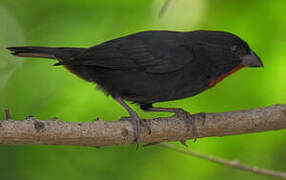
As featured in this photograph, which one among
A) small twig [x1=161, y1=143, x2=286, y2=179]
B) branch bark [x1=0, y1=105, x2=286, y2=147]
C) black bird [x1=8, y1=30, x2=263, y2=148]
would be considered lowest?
small twig [x1=161, y1=143, x2=286, y2=179]

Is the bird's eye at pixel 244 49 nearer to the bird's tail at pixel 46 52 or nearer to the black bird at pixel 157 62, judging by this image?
the black bird at pixel 157 62

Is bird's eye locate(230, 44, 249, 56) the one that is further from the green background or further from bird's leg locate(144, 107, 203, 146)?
bird's leg locate(144, 107, 203, 146)

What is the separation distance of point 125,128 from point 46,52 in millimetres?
1333

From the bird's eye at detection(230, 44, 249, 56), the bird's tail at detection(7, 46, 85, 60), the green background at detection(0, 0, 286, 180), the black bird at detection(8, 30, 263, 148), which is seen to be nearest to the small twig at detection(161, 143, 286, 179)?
the black bird at detection(8, 30, 263, 148)

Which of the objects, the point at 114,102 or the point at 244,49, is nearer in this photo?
the point at 244,49

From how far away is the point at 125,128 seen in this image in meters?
3.43

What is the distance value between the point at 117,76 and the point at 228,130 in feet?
3.86

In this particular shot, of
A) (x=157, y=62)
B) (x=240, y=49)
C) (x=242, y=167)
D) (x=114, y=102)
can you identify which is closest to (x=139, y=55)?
(x=157, y=62)

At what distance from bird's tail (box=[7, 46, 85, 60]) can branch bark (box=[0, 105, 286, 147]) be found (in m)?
1.16

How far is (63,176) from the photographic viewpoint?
4.49m

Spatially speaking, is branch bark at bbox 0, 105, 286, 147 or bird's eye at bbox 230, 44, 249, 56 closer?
branch bark at bbox 0, 105, 286, 147

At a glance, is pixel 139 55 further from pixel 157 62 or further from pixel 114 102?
pixel 114 102

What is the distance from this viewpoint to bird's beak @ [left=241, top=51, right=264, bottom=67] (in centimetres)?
422

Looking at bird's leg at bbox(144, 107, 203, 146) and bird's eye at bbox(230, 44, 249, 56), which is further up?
bird's eye at bbox(230, 44, 249, 56)
